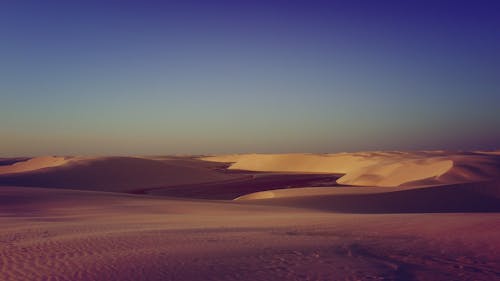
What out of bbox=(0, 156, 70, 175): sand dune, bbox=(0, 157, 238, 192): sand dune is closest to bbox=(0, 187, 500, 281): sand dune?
bbox=(0, 157, 238, 192): sand dune

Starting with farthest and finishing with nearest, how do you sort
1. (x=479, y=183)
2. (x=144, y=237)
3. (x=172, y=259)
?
(x=479, y=183) < (x=144, y=237) < (x=172, y=259)

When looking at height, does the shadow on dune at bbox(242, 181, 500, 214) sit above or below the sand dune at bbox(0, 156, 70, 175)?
below

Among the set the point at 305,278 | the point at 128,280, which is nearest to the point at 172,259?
the point at 128,280

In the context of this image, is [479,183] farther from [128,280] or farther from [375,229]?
[128,280]

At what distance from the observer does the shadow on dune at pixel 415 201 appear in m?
21.1

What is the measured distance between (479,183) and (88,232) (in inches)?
792

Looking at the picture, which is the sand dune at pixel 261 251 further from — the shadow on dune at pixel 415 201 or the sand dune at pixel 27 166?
the sand dune at pixel 27 166

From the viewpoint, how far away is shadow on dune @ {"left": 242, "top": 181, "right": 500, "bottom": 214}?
69.4 feet

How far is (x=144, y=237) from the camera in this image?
9.59 meters

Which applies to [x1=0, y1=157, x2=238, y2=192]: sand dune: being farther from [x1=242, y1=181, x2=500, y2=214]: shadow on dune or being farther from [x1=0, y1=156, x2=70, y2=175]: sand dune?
[x1=242, y1=181, x2=500, y2=214]: shadow on dune

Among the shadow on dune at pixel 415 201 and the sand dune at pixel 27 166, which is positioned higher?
the sand dune at pixel 27 166

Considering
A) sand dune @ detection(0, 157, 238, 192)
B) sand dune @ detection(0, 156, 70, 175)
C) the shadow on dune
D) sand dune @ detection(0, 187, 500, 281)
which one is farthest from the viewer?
sand dune @ detection(0, 156, 70, 175)

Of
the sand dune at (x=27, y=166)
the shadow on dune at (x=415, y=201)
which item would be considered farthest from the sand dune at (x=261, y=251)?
the sand dune at (x=27, y=166)

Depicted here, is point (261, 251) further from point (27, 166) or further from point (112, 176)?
point (27, 166)
